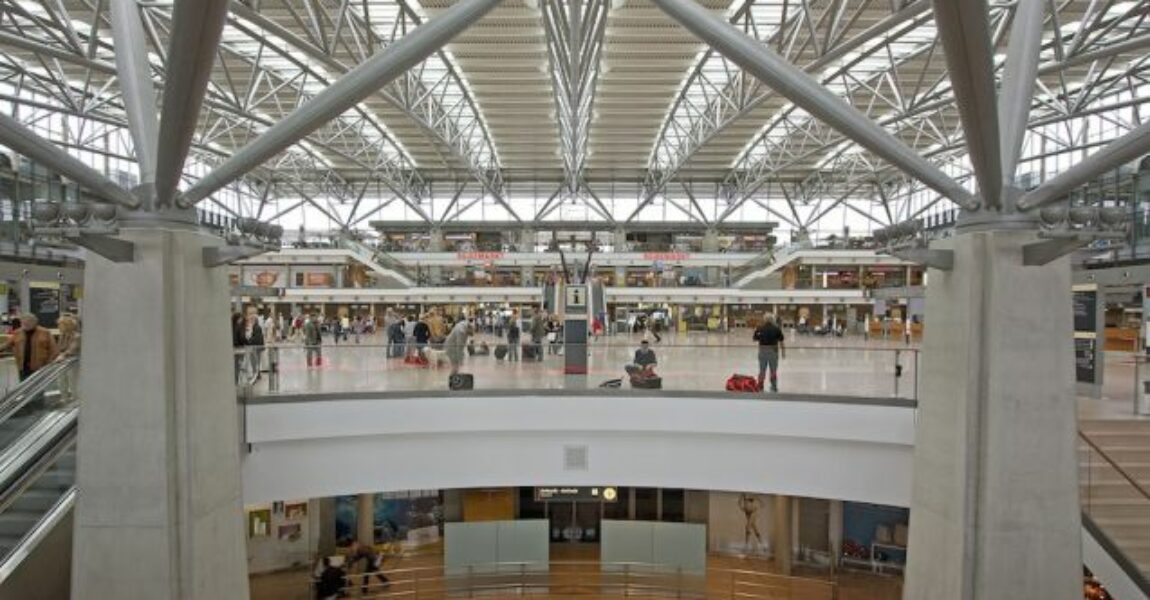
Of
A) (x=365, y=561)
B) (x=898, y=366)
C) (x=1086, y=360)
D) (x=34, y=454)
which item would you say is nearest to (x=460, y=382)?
(x=365, y=561)

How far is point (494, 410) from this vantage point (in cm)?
1405

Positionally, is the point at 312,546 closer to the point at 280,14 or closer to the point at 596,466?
the point at 596,466

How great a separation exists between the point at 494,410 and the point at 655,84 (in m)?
23.3

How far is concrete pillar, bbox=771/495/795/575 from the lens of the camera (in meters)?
19.2

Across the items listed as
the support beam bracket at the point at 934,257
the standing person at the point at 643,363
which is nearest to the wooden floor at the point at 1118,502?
the support beam bracket at the point at 934,257

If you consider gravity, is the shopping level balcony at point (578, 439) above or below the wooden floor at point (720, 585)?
above

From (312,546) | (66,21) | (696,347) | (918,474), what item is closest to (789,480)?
(696,347)

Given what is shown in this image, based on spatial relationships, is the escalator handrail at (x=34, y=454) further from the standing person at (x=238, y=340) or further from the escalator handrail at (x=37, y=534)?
the standing person at (x=238, y=340)

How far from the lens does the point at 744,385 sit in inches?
552

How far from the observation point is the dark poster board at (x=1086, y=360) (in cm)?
1474

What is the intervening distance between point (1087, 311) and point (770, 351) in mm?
7031

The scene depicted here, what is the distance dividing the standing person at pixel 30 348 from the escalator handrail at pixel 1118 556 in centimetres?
1416

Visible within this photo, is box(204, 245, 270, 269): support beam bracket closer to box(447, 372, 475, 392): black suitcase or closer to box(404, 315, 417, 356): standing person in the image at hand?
box(404, 315, 417, 356): standing person

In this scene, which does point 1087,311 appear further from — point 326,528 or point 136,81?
point 326,528
